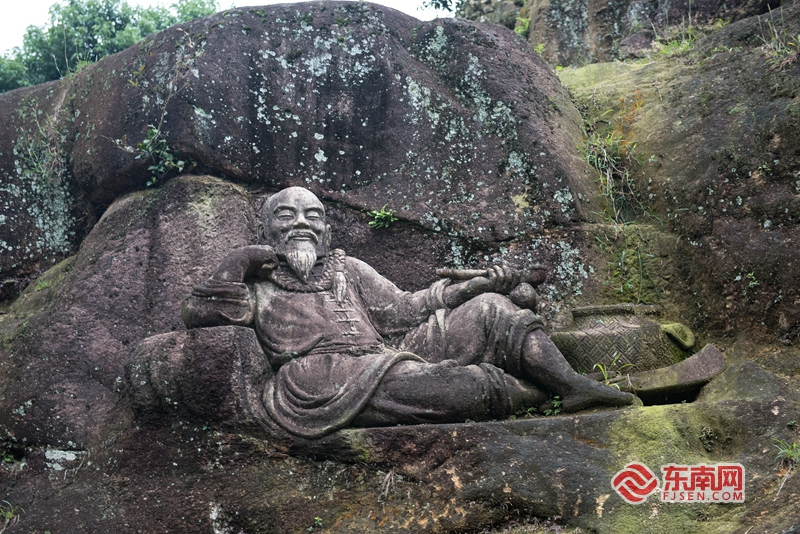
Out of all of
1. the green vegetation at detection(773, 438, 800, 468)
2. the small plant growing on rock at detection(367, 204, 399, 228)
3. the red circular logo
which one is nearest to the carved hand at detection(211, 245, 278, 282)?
the small plant growing on rock at detection(367, 204, 399, 228)

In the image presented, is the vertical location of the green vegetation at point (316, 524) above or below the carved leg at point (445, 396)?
below

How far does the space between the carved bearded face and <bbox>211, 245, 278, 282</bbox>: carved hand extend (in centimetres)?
20

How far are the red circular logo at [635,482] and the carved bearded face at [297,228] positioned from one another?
2739 mm

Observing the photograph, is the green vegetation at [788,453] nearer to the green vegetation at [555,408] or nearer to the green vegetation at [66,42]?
the green vegetation at [555,408]

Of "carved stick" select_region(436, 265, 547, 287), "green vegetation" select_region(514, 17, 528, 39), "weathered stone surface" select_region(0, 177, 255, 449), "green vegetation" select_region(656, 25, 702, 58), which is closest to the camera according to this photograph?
"carved stick" select_region(436, 265, 547, 287)

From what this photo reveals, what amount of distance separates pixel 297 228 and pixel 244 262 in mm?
597

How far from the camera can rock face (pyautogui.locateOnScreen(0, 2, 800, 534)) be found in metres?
5.98

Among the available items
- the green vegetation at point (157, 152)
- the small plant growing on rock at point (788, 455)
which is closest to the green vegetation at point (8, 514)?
the green vegetation at point (157, 152)

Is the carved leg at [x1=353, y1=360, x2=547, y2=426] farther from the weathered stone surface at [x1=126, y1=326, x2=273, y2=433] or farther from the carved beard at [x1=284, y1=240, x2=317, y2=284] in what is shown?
the carved beard at [x1=284, y1=240, x2=317, y2=284]

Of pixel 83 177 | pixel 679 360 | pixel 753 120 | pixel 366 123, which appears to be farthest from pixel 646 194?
pixel 83 177

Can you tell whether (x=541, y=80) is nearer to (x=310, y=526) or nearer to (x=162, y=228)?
(x=162, y=228)

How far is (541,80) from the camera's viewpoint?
29.6 ft

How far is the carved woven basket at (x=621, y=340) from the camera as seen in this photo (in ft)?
22.6

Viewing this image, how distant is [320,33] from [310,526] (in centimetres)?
470
